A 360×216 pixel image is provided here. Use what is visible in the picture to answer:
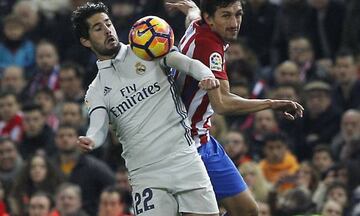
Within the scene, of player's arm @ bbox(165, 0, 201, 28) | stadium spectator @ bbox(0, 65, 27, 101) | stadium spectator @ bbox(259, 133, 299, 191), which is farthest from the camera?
stadium spectator @ bbox(0, 65, 27, 101)

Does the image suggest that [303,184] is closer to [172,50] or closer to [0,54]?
[172,50]

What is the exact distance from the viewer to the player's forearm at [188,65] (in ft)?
29.8

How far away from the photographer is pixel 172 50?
30.9 ft

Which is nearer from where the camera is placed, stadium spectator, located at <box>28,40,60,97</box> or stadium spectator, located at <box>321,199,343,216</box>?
stadium spectator, located at <box>321,199,343,216</box>

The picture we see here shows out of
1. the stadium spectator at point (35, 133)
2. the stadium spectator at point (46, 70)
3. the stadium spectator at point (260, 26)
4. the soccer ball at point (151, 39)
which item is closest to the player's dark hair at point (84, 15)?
the soccer ball at point (151, 39)

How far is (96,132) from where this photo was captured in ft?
30.2

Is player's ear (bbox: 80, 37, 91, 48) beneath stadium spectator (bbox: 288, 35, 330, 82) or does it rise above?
above

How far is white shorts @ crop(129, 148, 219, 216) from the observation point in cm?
939

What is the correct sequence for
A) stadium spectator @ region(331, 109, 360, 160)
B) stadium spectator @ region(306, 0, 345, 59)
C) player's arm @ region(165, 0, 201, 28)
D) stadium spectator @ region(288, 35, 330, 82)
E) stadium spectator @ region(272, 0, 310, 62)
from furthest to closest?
stadium spectator @ region(272, 0, 310, 62), stadium spectator @ region(306, 0, 345, 59), stadium spectator @ region(288, 35, 330, 82), stadium spectator @ region(331, 109, 360, 160), player's arm @ region(165, 0, 201, 28)

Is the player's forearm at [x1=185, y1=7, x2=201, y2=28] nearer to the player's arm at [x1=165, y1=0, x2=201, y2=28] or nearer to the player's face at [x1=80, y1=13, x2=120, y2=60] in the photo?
the player's arm at [x1=165, y1=0, x2=201, y2=28]

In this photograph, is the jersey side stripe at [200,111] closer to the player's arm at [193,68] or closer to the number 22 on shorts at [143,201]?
the player's arm at [193,68]

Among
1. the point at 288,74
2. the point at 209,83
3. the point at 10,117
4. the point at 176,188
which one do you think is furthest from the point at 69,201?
the point at 209,83

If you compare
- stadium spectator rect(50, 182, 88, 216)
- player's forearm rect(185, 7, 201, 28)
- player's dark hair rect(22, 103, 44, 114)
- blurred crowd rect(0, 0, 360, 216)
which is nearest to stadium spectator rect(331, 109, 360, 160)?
blurred crowd rect(0, 0, 360, 216)

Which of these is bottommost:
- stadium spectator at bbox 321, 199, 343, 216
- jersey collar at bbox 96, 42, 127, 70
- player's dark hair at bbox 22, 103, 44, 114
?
stadium spectator at bbox 321, 199, 343, 216
